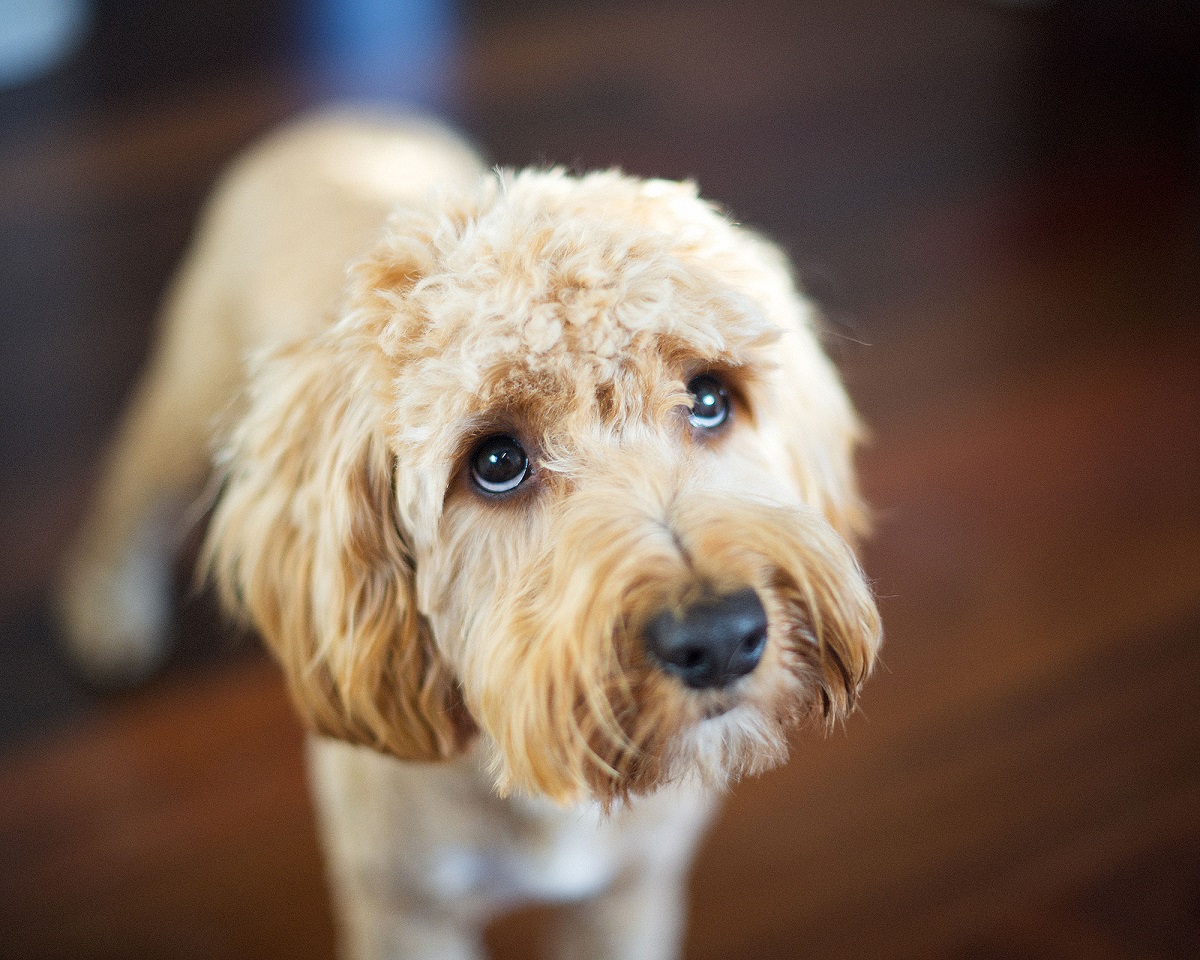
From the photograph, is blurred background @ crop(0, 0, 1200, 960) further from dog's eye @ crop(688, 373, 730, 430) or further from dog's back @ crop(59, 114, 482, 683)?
dog's eye @ crop(688, 373, 730, 430)

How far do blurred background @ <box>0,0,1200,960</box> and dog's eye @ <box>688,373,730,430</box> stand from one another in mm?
448

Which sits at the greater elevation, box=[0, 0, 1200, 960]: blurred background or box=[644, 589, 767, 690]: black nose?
box=[0, 0, 1200, 960]: blurred background

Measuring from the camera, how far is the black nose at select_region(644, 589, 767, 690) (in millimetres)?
892

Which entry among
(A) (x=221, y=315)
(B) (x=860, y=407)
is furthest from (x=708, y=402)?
(B) (x=860, y=407)

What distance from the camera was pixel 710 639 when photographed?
2.92 ft

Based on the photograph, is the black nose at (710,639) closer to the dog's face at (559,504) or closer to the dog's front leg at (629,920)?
the dog's face at (559,504)

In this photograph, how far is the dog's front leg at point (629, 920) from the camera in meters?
1.39

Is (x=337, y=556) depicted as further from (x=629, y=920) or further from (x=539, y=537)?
(x=629, y=920)

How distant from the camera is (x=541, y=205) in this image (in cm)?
108

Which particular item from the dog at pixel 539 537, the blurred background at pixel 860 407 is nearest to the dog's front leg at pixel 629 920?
the dog at pixel 539 537

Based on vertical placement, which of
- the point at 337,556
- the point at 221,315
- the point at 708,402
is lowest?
the point at 337,556

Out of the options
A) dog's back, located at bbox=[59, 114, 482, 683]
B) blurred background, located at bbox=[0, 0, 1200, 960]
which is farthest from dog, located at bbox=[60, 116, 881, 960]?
blurred background, located at bbox=[0, 0, 1200, 960]

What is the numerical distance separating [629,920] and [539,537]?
0.62m

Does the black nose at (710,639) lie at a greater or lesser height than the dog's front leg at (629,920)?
greater
